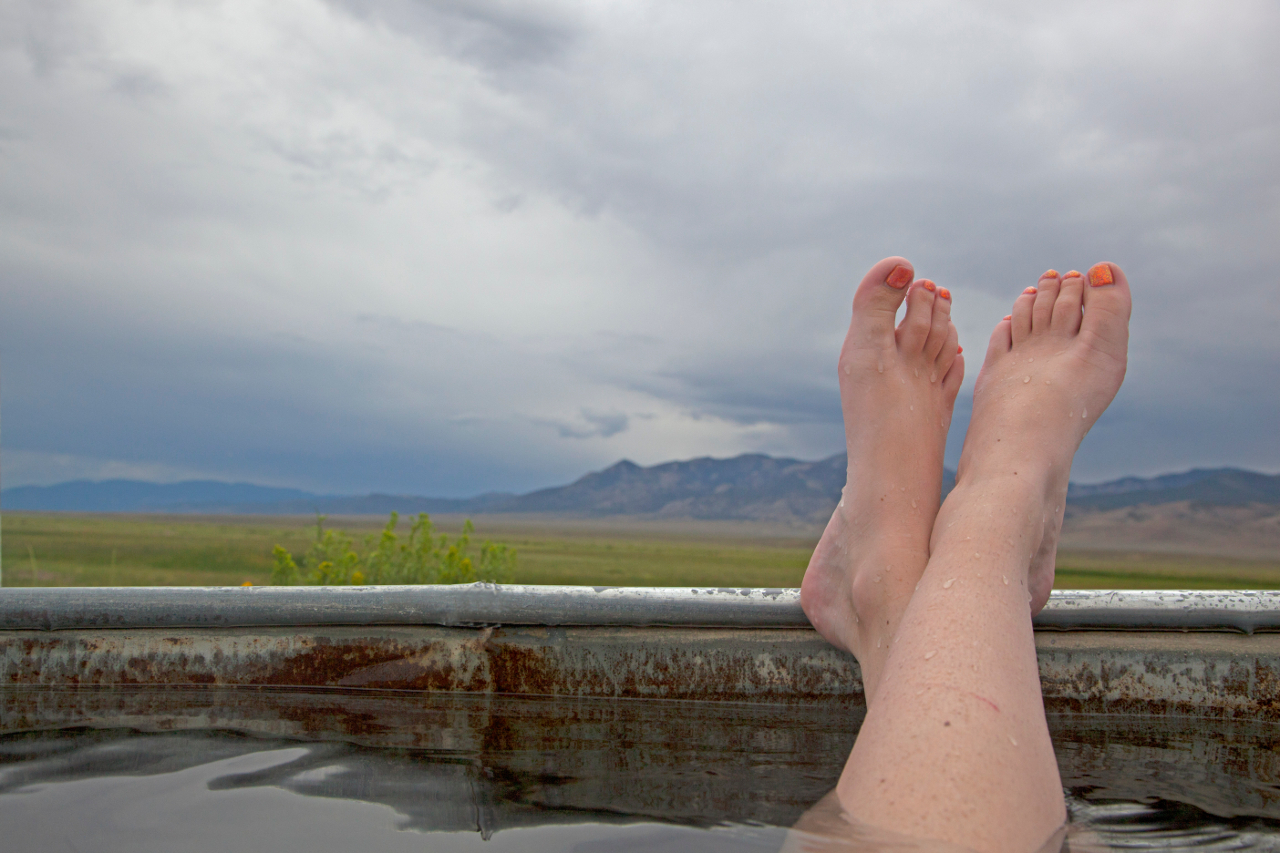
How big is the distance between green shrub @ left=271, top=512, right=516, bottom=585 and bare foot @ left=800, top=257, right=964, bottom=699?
82.0 inches

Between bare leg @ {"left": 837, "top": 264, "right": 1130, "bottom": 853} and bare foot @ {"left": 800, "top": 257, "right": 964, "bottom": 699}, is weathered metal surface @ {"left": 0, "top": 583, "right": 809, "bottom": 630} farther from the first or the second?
bare leg @ {"left": 837, "top": 264, "right": 1130, "bottom": 853}

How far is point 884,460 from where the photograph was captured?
1.65m

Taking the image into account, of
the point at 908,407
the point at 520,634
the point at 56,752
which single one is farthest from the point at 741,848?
the point at 908,407

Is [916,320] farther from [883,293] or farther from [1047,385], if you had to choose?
[1047,385]

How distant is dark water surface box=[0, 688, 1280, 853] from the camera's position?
833mm

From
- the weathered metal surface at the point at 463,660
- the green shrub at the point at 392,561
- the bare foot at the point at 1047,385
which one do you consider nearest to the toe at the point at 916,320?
the bare foot at the point at 1047,385

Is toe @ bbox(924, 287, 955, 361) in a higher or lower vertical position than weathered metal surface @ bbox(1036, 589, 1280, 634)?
higher

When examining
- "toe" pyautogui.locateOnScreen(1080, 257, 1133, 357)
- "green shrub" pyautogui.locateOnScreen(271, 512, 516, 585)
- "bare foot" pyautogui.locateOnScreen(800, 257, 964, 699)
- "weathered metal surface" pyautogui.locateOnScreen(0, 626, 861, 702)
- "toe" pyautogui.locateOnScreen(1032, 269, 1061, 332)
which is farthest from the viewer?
"green shrub" pyautogui.locateOnScreen(271, 512, 516, 585)

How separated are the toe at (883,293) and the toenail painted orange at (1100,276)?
0.47 m

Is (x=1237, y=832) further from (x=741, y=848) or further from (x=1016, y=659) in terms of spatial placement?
(x=741, y=848)

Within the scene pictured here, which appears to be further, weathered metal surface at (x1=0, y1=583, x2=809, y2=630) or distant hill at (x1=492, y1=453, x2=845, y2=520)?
distant hill at (x1=492, y1=453, x2=845, y2=520)

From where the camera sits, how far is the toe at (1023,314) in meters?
1.99

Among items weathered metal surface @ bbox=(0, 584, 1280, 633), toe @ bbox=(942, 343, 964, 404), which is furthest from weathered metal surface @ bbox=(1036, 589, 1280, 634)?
toe @ bbox=(942, 343, 964, 404)

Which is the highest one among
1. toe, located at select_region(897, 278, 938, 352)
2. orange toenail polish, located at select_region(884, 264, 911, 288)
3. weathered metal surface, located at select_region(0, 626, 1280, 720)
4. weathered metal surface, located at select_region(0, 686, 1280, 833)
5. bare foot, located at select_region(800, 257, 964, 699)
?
orange toenail polish, located at select_region(884, 264, 911, 288)
